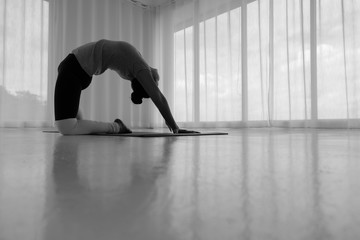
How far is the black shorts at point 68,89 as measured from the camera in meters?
1.67

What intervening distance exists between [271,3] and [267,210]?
3719 millimetres

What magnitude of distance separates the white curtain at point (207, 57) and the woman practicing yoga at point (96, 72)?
205 centimetres

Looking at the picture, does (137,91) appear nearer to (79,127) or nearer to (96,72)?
(96,72)

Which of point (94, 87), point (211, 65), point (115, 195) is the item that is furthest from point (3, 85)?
point (115, 195)

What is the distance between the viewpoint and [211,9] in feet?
14.0

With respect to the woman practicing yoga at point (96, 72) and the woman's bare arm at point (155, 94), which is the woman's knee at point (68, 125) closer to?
the woman practicing yoga at point (96, 72)

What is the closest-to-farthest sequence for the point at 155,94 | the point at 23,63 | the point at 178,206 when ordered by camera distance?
the point at 178,206 < the point at 155,94 < the point at 23,63

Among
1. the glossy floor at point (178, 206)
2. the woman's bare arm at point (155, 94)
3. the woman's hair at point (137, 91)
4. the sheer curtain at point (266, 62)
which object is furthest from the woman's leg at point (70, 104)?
the sheer curtain at point (266, 62)

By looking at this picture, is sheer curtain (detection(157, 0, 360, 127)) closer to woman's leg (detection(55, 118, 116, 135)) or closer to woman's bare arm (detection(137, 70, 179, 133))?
woman's bare arm (detection(137, 70, 179, 133))

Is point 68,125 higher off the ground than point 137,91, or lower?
lower

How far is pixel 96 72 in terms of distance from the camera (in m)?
1.73

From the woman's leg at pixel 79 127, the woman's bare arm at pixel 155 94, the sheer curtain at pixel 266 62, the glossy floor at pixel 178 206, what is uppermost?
the sheer curtain at pixel 266 62

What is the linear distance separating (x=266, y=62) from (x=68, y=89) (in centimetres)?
257

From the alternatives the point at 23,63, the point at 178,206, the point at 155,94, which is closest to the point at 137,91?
the point at 155,94
